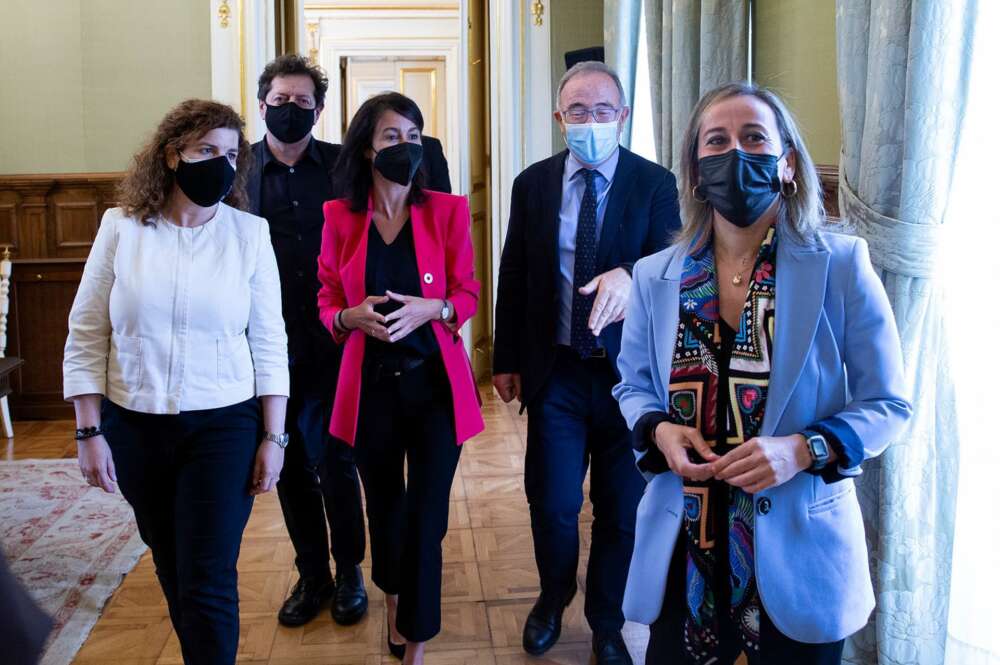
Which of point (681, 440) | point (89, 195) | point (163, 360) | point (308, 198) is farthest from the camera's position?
point (89, 195)

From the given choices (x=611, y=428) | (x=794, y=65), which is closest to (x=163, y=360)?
(x=611, y=428)

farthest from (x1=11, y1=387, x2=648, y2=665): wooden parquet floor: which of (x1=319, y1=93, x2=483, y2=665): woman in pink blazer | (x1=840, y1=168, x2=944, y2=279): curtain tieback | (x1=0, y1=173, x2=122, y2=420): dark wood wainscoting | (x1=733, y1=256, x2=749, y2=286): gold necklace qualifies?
(x1=0, y1=173, x2=122, y2=420): dark wood wainscoting

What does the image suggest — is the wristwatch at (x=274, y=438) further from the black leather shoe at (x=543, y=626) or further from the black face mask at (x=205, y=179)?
the black leather shoe at (x=543, y=626)

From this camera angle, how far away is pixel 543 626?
2697 mm

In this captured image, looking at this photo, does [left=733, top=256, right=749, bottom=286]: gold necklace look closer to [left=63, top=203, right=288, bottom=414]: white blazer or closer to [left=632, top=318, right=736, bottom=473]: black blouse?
[left=632, top=318, right=736, bottom=473]: black blouse

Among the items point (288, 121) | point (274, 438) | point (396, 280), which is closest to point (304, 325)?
point (396, 280)

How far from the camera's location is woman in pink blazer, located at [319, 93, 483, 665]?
7.86 feet

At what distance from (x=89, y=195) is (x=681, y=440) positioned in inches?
197

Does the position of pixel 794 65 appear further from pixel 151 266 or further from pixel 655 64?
pixel 151 266

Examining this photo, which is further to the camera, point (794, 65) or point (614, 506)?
point (794, 65)

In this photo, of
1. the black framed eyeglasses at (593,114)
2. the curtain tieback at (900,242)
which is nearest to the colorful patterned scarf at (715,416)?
the curtain tieback at (900,242)

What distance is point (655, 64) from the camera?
3.65 metres

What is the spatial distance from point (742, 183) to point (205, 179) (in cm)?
113

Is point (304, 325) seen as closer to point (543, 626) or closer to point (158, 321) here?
point (158, 321)
